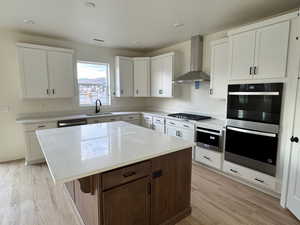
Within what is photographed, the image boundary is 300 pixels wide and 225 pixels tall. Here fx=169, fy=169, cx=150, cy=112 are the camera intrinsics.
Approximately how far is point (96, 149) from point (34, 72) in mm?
2907

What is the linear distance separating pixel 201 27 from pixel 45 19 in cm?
282

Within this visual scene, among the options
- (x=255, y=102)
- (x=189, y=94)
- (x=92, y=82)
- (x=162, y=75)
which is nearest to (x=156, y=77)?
(x=162, y=75)

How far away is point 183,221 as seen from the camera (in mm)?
1969

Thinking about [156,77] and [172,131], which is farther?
[156,77]

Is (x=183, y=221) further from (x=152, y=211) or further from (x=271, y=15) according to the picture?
(x=271, y=15)

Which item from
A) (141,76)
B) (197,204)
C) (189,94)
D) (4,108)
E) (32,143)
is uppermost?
(141,76)

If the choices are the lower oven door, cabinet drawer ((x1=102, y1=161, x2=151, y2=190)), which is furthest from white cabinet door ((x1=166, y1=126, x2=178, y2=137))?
cabinet drawer ((x1=102, y1=161, x2=151, y2=190))

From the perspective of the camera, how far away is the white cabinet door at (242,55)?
2518 millimetres

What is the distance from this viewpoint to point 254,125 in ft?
8.16

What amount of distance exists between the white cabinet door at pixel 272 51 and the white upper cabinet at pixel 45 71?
3715 millimetres

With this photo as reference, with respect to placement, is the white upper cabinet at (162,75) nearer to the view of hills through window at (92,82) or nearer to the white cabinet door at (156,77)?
the white cabinet door at (156,77)

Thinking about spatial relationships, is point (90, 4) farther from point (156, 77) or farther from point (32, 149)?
point (32, 149)

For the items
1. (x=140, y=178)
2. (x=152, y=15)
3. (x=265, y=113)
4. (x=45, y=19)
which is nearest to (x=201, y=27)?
(x=152, y=15)

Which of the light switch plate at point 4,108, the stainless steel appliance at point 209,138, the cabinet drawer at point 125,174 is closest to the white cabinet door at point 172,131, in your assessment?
the stainless steel appliance at point 209,138
